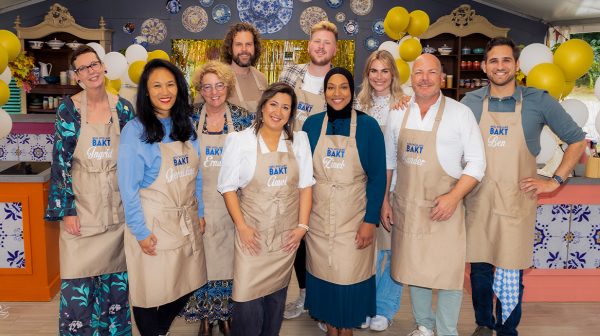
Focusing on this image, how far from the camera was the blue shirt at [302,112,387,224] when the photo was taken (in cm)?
241

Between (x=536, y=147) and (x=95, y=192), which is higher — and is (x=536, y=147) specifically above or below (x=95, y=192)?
above

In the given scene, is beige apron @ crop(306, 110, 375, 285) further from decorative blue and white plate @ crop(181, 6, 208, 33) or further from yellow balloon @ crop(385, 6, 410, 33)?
decorative blue and white plate @ crop(181, 6, 208, 33)

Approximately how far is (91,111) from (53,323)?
4.74ft

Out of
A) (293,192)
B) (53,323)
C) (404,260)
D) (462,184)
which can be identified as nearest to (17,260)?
(53,323)

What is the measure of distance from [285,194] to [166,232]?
53 centimetres

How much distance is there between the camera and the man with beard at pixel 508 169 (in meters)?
2.52

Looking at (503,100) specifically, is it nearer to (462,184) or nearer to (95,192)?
(462,184)

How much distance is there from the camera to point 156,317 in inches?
93.5

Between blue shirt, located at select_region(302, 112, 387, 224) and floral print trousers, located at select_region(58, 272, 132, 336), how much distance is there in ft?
3.96

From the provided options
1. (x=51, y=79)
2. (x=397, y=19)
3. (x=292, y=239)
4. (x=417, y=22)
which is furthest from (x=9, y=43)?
(x=51, y=79)

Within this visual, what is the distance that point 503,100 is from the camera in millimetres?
2557

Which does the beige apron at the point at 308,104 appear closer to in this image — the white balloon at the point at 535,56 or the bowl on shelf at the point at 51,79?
the white balloon at the point at 535,56

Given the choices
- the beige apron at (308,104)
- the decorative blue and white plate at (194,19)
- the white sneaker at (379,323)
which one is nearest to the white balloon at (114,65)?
the beige apron at (308,104)

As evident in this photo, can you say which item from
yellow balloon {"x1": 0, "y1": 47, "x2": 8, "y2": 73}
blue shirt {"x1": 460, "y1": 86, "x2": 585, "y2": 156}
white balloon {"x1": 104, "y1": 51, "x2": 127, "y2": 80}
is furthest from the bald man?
white balloon {"x1": 104, "y1": 51, "x2": 127, "y2": 80}
